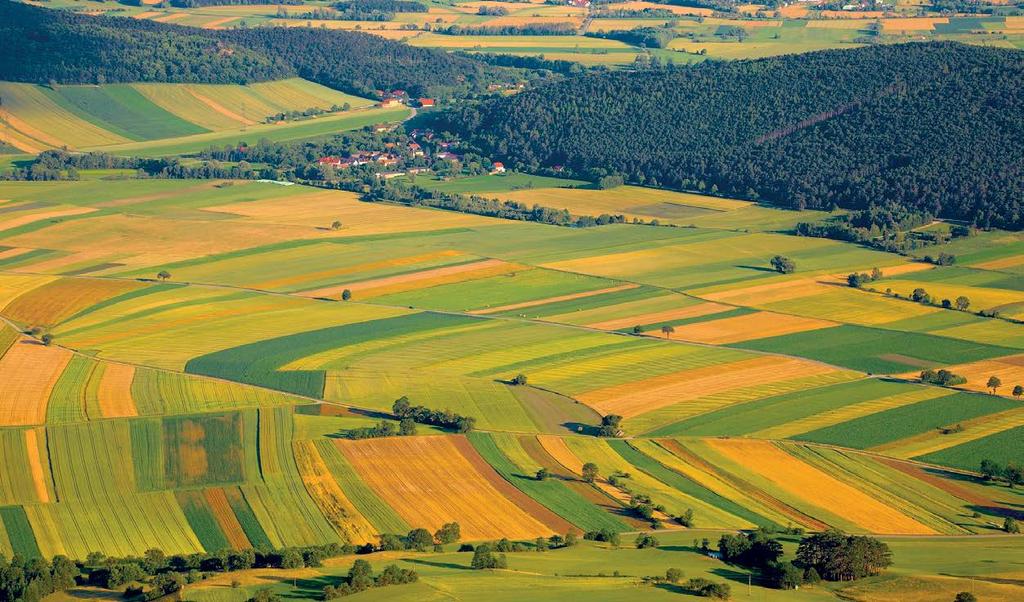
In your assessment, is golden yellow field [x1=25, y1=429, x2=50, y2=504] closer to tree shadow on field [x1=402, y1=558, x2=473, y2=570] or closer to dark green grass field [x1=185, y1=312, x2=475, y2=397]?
dark green grass field [x1=185, y1=312, x2=475, y2=397]

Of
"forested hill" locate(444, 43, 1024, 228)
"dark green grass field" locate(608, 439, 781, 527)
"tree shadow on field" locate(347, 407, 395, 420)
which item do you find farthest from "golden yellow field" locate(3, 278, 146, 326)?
"forested hill" locate(444, 43, 1024, 228)

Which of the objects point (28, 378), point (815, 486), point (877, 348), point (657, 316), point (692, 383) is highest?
point (877, 348)

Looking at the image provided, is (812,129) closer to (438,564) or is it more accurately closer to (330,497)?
(330,497)

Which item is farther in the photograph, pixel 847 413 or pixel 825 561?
pixel 847 413

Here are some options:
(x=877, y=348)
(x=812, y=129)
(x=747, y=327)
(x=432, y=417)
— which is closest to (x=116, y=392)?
(x=432, y=417)

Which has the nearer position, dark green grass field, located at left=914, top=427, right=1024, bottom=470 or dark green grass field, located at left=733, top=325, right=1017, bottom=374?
dark green grass field, located at left=914, top=427, right=1024, bottom=470

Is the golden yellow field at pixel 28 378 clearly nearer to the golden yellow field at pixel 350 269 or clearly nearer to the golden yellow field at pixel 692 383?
the golden yellow field at pixel 350 269

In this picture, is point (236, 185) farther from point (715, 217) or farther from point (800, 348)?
point (800, 348)

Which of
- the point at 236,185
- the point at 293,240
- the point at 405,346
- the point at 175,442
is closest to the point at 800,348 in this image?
the point at 405,346
